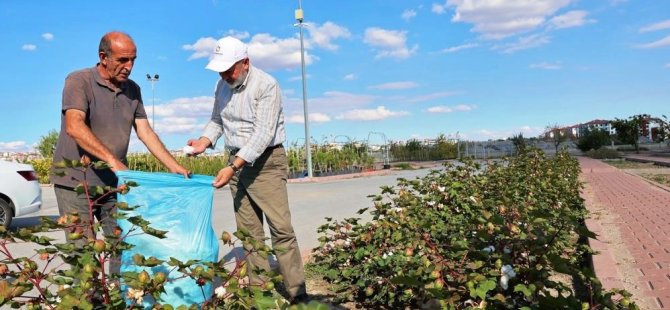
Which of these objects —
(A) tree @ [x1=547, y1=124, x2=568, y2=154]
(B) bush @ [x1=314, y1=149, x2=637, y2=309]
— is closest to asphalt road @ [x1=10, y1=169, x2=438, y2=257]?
(B) bush @ [x1=314, y1=149, x2=637, y2=309]

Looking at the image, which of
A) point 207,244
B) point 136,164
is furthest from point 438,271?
point 136,164

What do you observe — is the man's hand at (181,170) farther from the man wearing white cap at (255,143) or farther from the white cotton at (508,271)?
the white cotton at (508,271)

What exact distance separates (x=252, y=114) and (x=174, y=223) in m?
0.98

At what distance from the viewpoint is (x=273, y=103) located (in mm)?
3314

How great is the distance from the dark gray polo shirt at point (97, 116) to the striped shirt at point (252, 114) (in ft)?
2.11

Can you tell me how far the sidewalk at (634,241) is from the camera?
134 inches

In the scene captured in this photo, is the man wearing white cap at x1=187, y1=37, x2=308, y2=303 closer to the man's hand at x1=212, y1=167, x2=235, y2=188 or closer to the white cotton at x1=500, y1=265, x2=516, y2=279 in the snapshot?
the man's hand at x1=212, y1=167, x2=235, y2=188

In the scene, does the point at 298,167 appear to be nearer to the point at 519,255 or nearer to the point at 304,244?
the point at 304,244

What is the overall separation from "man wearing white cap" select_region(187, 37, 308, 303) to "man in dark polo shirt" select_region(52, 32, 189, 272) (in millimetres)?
514

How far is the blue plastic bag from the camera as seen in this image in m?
2.46

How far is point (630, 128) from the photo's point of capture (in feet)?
112

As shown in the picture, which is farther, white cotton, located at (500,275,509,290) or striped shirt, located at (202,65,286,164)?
striped shirt, located at (202,65,286,164)

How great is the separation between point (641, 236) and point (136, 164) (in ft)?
57.4

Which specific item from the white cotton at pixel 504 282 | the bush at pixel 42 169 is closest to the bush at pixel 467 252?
the white cotton at pixel 504 282
